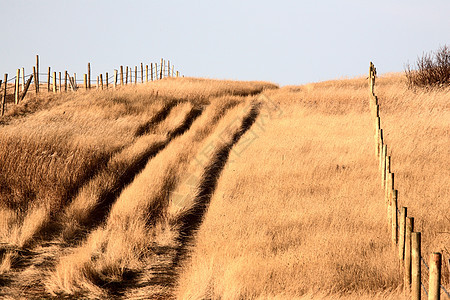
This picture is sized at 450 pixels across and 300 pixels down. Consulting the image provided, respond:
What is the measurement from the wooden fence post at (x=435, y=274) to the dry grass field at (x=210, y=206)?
1.27 meters

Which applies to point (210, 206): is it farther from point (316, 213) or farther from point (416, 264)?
point (416, 264)

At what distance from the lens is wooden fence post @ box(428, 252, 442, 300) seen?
3.86m

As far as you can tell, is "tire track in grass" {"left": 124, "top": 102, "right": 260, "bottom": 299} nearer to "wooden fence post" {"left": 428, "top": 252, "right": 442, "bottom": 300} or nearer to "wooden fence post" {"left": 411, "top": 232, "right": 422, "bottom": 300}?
"wooden fence post" {"left": 411, "top": 232, "right": 422, "bottom": 300}

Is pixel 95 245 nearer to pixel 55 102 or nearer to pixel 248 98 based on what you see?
pixel 55 102

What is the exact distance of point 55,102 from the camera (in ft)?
65.9

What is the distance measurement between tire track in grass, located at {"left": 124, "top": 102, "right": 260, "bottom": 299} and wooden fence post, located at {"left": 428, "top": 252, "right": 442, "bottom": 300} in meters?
3.07

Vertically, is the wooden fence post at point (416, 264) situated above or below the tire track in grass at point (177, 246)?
above

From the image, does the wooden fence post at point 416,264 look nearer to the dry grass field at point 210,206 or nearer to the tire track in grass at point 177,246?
the dry grass field at point 210,206

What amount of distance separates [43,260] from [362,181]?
659 centimetres

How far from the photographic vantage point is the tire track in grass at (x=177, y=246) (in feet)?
19.8

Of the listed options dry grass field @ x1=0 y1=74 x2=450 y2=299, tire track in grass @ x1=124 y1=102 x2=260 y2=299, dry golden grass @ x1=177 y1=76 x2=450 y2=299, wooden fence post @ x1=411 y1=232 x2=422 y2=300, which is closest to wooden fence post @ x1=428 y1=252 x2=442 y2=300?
wooden fence post @ x1=411 y1=232 x2=422 y2=300

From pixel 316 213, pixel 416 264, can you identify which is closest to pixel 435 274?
pixel 416 264

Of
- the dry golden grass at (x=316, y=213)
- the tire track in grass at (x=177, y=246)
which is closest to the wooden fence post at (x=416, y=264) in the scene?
Answer: the dry golden grass at (x=316, y=213)

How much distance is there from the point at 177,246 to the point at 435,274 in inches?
173
